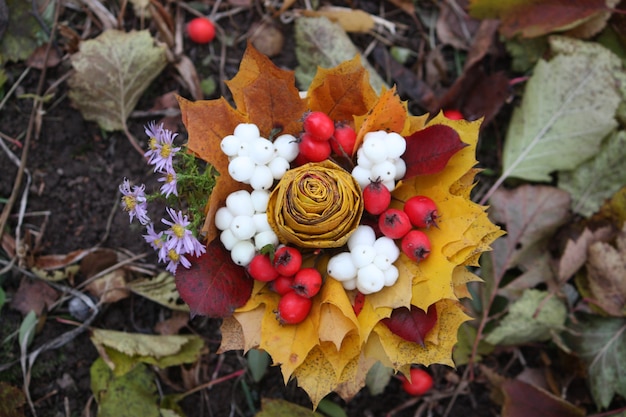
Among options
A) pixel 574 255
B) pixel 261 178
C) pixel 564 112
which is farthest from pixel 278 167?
pixel 564 112

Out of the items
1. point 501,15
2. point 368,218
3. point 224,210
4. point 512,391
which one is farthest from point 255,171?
point 501,15

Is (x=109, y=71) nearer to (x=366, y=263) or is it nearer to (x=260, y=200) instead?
(x=260, y=200)

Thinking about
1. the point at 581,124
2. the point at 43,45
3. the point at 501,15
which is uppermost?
the point at 501,15

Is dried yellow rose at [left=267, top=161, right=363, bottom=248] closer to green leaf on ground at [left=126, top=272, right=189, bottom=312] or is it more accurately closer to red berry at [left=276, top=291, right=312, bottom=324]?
red berry at [left=276, top=291, right=312, bottom=324]

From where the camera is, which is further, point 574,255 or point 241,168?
point 574,255

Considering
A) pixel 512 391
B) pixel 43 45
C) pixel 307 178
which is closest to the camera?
pixel 307 178

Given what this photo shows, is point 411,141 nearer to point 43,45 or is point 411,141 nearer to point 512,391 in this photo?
point 512,391

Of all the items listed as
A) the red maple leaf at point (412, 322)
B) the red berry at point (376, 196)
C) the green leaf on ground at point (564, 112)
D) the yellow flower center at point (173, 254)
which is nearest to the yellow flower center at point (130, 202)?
the yellow flower center at point (173, 254)

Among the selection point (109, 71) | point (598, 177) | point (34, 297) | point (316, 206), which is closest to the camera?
point (316, 206)
